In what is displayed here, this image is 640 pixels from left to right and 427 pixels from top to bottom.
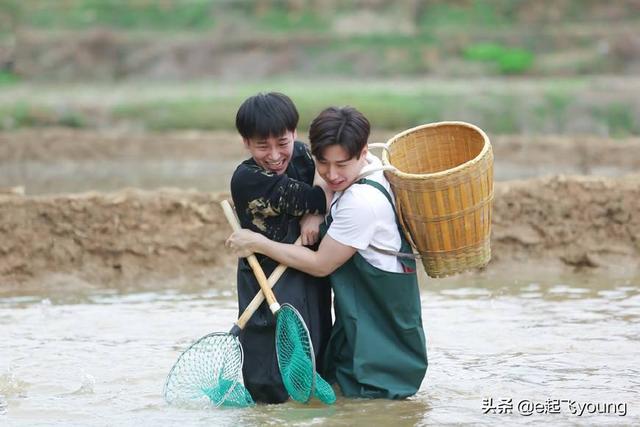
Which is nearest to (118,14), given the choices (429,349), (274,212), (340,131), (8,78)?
(8,78)

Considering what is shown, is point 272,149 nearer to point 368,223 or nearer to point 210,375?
point 368,223

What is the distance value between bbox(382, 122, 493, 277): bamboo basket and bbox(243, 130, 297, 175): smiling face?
0.45 metres

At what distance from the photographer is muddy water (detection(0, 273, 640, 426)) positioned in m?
6.09

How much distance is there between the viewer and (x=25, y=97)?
21.7 m

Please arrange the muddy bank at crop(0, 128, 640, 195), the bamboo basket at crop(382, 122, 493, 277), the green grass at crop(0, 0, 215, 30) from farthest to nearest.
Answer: the green grass at crop(0, 0, 215, 30)
the muddy bank at crop(0, 128, 640, 195)
the bamboo basket at crop(382, 122, 493, 277)

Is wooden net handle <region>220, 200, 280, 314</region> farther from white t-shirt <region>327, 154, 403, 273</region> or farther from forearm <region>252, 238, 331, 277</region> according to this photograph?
white t-shirt <region>327, 154, 403, 273</region>

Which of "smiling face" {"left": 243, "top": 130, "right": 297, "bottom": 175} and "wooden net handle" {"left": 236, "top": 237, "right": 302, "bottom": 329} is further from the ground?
"smiling face" {"left": 243, "top": 130, "right": 297, "bottom": 175}

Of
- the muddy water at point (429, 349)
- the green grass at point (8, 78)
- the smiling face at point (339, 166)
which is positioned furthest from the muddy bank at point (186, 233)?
the green grass at point (8, 78)

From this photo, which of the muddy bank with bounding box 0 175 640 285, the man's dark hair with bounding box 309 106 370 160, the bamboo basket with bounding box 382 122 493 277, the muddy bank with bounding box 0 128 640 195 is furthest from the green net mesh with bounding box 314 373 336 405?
the muddy bank with bounding box 0 128 640 195

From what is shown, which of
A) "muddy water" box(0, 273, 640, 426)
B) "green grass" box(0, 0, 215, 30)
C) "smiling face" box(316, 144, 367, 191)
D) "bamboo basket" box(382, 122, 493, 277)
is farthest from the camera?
"green grass" box(0, 0, 215, 30)

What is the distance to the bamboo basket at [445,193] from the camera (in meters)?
5.41

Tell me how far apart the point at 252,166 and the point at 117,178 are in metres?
11.9

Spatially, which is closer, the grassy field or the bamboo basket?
the bamboo basket

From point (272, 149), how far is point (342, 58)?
18.6m
